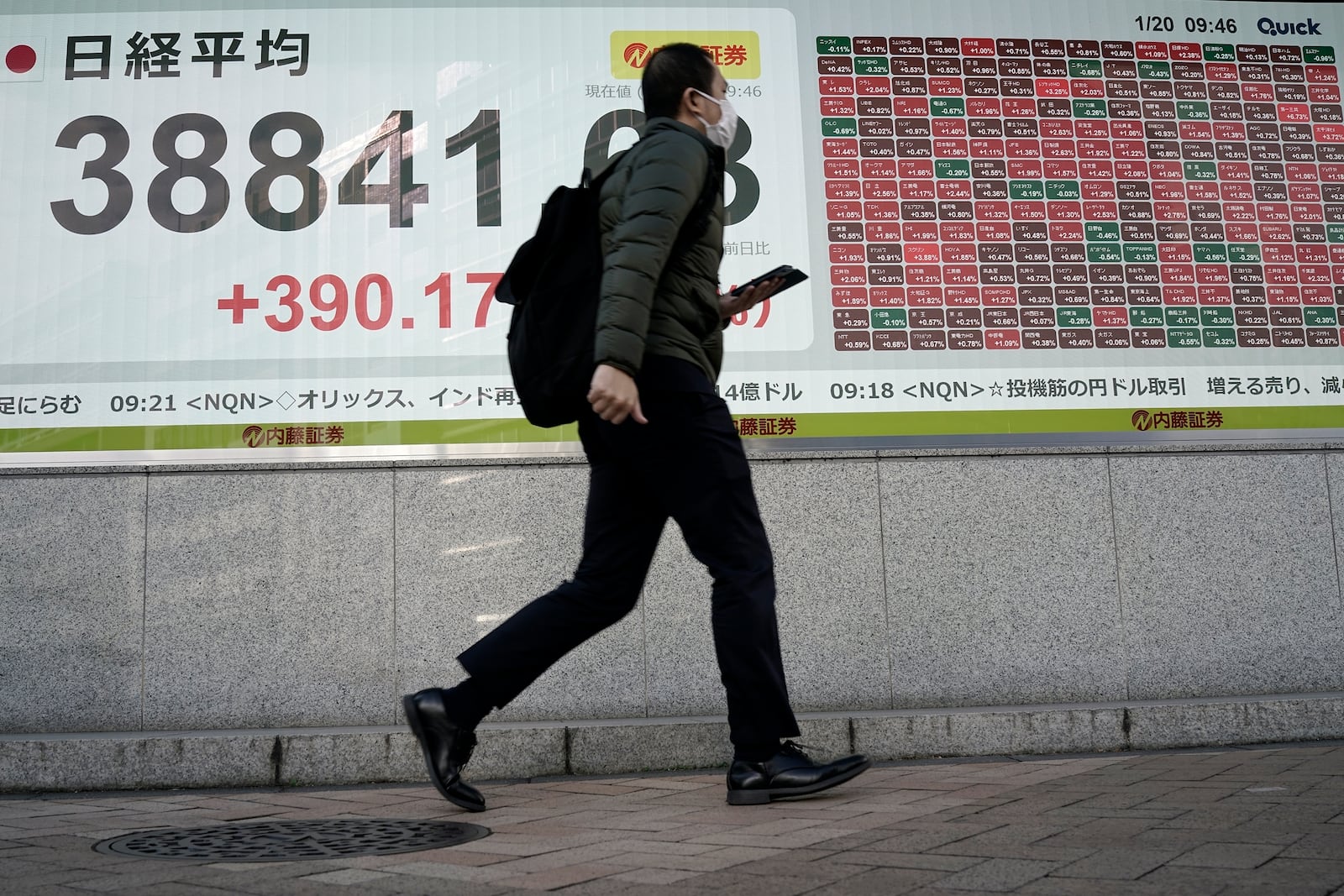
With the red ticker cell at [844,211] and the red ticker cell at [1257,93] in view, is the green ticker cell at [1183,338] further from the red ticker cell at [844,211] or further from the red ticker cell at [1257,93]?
the red ticker cell at [844,211]

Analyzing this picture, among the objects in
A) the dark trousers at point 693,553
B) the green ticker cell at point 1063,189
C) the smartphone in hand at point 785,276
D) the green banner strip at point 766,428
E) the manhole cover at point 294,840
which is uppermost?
the green ticker cell at point 1063,189

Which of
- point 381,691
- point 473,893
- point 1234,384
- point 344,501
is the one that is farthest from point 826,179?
point 473,893

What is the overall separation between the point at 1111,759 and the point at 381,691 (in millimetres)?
2798

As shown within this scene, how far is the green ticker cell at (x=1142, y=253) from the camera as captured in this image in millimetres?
5359

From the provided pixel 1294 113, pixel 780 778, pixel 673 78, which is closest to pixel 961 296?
pixel 1294 113

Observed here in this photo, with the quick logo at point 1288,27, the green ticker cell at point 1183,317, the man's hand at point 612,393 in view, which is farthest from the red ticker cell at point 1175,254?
the man's hand at point 612,393

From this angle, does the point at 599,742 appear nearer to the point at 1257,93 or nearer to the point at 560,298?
the point at 560,298

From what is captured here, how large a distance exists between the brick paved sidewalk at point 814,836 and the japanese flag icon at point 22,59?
316cm

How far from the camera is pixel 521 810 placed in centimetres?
328

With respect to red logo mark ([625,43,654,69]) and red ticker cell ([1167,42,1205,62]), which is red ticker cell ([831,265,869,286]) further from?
red ticker cell ([1167,42,1205,62])

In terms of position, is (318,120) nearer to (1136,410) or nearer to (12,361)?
(12,361)

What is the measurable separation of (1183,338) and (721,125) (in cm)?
298

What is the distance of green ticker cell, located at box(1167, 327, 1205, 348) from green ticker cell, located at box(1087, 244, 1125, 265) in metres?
0.41

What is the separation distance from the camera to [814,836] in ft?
8.65
